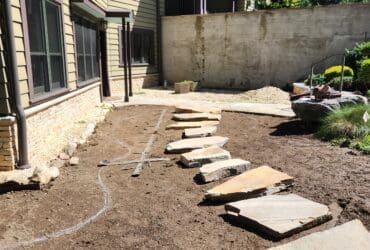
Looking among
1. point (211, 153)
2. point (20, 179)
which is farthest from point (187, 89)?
point (20, 179)

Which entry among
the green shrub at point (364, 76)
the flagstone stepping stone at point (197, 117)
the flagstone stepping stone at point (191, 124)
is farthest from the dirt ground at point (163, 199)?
the green shrub at point (364, 76)

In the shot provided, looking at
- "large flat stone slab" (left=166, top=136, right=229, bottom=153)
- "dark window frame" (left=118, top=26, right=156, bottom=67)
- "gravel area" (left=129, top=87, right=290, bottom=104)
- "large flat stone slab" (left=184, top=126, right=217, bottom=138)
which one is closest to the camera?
"large flat stone slab" (left=166, top=136, right=229, bottom=153)

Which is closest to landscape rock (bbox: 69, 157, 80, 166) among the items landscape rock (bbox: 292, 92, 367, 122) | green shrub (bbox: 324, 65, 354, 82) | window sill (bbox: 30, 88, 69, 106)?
window sill (bbox: 30, 88, 69, 106)

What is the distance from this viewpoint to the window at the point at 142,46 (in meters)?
13.8

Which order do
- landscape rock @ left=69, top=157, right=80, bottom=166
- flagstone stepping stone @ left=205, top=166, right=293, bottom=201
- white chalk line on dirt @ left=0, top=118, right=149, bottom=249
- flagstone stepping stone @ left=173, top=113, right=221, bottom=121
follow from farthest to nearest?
flagstone stepping stone @ left=173, top=113, right=221, bottom=121, landscape rock @ left=69, top=157, right=80, bottom=166, flagstone stepping stone @ left=205, top=166, right=293, bottom=201, white chalk line on dirt @ left=0, top=118, right=149, bottom=249

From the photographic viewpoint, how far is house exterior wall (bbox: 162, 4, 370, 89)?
11680mm

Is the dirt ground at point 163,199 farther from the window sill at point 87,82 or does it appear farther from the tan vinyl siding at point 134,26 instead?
the tan vinyl siding at point 134,26

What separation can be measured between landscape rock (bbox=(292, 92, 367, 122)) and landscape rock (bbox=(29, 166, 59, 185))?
4.20m

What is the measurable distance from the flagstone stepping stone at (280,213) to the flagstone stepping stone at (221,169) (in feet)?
2.55

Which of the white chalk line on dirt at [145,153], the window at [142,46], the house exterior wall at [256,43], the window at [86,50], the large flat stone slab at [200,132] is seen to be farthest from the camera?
the window at [142,46]

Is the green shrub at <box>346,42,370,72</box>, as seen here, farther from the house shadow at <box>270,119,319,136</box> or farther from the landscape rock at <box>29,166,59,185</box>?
the landscape rock at <box>29,166,59,185</box>

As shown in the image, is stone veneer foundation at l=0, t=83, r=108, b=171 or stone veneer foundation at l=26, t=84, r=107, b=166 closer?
stone veneer foundation at l=0, t=83, r=108, b=171

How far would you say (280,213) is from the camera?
9.58ft

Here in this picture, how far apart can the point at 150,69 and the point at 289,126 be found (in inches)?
362
